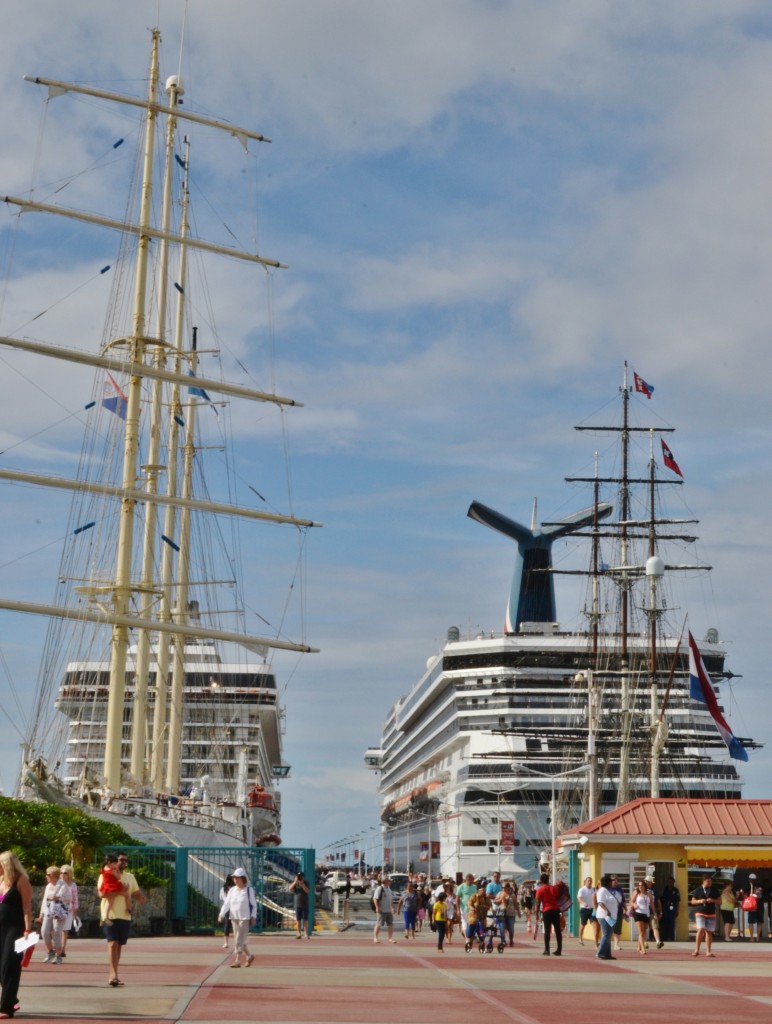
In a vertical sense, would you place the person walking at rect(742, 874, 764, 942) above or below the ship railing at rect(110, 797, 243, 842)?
below

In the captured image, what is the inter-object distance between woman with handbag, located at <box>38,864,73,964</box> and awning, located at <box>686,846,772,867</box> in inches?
627

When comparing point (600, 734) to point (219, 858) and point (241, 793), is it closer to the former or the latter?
point (241, 793)

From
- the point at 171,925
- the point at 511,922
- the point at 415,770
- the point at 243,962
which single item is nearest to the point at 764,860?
the point at 511,922

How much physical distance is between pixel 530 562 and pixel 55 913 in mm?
92705

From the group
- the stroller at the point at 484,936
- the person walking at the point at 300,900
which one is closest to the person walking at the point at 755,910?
the stroller at the point at 484,936

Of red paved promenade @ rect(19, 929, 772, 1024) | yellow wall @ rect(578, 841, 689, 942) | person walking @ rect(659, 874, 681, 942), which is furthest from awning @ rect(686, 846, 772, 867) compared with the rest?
red paved promenade @ rect(19, 929, 772, 1024)

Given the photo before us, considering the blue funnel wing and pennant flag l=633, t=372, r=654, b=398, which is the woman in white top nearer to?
pennant flag l=633, t=372, r=654, b=398

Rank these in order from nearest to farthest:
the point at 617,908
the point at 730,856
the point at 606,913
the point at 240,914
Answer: the point at 240,914 < the point at 606,913 < the point at 617,908 < the point at 730,856

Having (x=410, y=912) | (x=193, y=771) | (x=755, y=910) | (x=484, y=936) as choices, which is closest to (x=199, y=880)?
(x=410, y=912)

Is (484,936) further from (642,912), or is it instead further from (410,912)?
(410,912)

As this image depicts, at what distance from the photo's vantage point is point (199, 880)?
108ft

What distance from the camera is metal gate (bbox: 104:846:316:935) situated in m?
29.6

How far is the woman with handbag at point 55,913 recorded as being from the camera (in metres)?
17.9

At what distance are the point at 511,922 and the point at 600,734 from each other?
1792 inches
